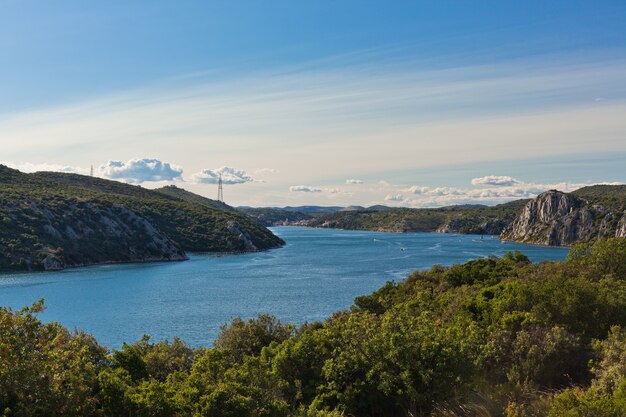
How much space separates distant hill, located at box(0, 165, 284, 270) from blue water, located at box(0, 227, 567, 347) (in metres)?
7.87

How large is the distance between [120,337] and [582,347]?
5023 cm

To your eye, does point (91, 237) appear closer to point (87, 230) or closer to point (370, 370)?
point (87, 230)

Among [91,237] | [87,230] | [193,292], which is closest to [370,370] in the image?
[193,292]

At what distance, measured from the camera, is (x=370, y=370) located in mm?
19078

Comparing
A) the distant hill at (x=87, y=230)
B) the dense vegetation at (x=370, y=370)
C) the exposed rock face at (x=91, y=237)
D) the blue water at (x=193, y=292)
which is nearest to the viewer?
the dense vegetation at (x=370, y=370)

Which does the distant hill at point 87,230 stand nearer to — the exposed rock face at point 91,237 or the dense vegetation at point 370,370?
the exposed rock face at point 91,237

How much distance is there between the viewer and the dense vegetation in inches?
533

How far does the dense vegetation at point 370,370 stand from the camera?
44.4 feet

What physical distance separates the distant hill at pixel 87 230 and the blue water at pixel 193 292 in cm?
787

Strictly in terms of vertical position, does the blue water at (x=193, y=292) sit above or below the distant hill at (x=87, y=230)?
below

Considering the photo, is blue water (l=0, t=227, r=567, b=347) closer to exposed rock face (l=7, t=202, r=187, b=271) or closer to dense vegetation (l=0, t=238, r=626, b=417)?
exposed rock face (l=7, t=202, r=187, b=271)

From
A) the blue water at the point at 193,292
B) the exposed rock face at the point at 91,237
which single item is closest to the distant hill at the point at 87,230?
the exposed rock face at the point at 91,237

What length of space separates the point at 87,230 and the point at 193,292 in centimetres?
5827

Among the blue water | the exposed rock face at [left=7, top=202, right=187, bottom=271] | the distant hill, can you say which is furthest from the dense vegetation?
the distant hill
